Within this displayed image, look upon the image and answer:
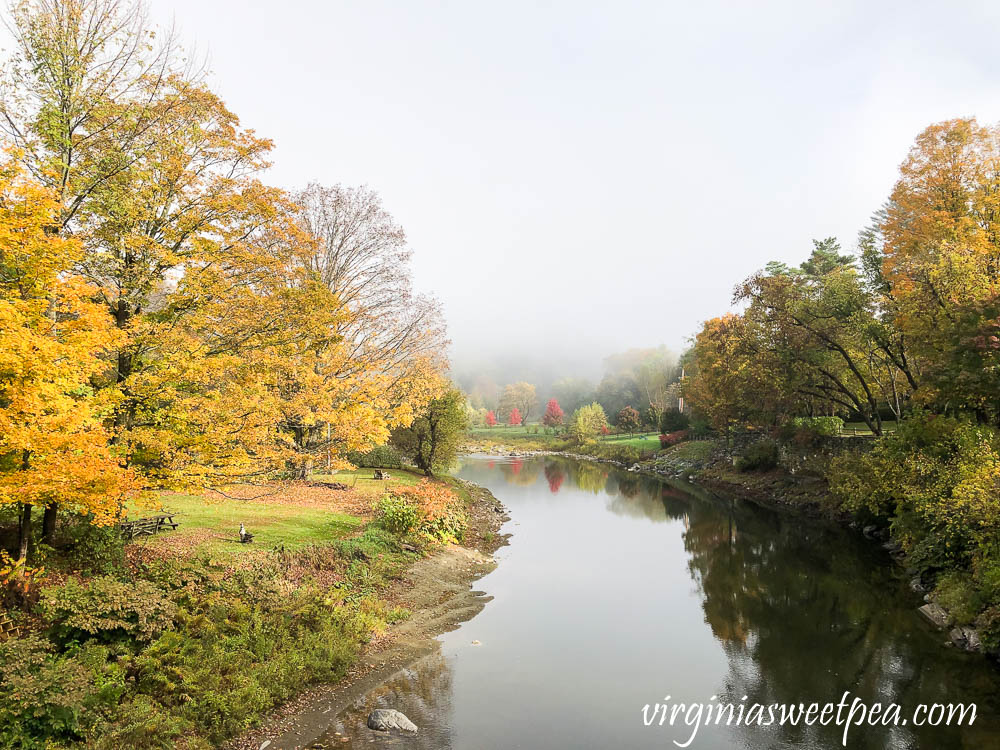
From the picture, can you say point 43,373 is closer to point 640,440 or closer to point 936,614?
point 936,614

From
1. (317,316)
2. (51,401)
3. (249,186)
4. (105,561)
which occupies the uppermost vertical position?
(249,186)

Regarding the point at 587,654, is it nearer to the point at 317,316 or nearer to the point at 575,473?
the point at 317,316

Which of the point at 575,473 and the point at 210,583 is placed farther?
the point at 575,473

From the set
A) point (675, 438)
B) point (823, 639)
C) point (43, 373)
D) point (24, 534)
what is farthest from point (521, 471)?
point (43, 373)

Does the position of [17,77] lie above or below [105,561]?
above

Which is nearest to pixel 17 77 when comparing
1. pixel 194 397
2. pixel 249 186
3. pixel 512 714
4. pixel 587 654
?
pixel 249 186

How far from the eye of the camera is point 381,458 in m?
37.6

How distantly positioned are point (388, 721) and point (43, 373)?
26.7ft

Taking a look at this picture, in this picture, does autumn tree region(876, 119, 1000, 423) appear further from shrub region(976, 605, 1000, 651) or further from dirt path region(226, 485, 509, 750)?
dirt path region(226, 485, 509, 750)

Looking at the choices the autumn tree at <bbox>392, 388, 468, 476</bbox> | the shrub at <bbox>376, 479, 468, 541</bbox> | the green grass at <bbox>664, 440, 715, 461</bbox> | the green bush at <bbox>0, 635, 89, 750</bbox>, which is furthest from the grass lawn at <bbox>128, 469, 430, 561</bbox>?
the green grass at <bbox>664, 440, 715, 461</bbox>

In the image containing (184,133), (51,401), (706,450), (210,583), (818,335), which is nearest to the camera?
(51,401)

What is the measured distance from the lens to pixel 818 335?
28.1m

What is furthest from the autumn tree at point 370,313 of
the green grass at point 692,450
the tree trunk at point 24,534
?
the green grass at point 692,450

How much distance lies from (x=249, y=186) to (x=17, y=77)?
4376 millimetres
